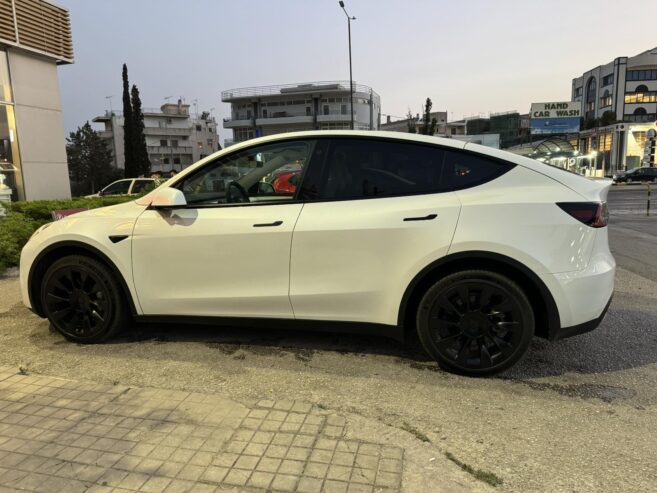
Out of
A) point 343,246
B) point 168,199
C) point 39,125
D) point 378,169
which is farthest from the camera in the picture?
point 39,125

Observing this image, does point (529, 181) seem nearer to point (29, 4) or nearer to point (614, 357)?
point (614, 357)

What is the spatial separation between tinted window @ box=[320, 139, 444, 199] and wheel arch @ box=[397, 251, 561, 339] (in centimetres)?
52

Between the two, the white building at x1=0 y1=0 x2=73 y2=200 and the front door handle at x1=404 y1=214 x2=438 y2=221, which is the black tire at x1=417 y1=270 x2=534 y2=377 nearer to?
the front door handle at x1=404 y1=214 x2=438 y2=221

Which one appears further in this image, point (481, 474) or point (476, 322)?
point (476, 322)

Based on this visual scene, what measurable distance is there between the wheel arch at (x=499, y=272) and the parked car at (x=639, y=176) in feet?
146

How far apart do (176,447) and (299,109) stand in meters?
78.5

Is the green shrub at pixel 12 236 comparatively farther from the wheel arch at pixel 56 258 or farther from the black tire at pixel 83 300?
the black tire at pixel 83 300

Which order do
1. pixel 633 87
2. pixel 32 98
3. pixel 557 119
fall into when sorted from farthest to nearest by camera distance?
pixel 633 87
pixel 557 119
pixel 32 98

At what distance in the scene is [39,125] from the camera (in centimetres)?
1431

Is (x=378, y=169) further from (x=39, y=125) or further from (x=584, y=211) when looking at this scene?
(x=39, y=125)

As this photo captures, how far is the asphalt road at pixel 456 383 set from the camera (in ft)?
8.36

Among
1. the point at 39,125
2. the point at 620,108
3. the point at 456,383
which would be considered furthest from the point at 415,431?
the point at 620,108

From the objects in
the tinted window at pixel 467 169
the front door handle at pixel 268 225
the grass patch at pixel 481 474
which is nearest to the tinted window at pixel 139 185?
the front door handle at pixel 268 225

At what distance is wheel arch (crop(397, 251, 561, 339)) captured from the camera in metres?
3.29
